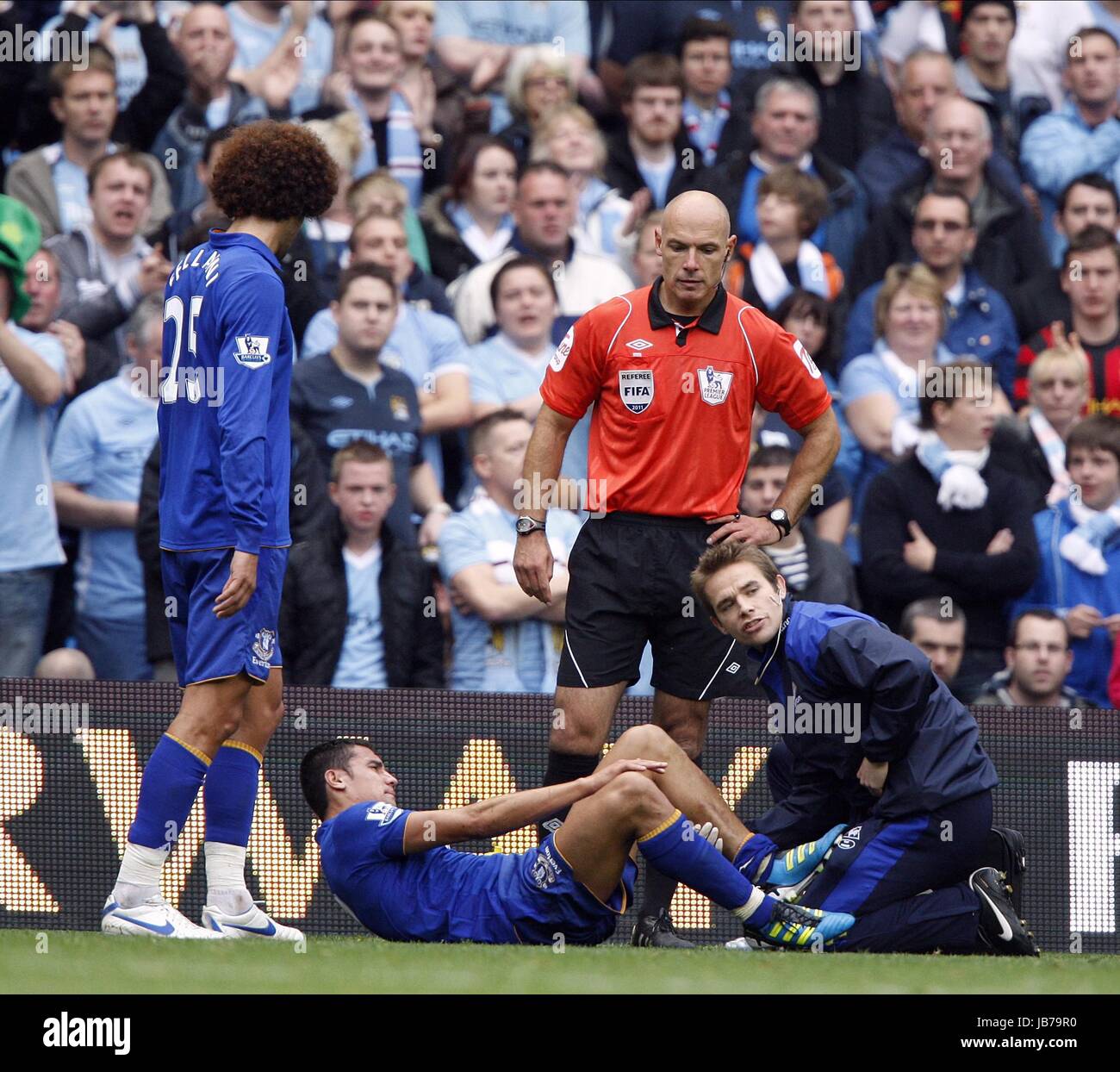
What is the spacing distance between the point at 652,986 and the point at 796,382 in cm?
275

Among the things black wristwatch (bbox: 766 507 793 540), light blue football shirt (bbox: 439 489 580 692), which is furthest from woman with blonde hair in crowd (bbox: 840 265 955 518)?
black wristwatch (bbox: 766 507 793 540)

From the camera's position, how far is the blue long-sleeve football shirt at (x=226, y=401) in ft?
20.4

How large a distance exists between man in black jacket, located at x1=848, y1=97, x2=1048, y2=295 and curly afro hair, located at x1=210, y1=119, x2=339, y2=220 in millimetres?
5434

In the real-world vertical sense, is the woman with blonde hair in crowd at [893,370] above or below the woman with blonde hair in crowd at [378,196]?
below

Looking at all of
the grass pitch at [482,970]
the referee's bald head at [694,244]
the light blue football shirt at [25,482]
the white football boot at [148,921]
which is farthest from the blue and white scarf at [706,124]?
the white football boot at [148,921]

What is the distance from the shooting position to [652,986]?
5.22m

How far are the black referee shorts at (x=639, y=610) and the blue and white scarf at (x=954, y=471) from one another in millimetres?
3144

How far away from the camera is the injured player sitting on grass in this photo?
20.8ft

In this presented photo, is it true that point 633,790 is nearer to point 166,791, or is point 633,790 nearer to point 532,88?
point 166,791

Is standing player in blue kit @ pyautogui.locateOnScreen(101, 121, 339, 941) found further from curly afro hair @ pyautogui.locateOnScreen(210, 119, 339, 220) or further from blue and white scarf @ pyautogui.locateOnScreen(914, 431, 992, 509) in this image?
blue and white scarf @ pyautogui.locateOnScreen(914, 431, 992, 509)

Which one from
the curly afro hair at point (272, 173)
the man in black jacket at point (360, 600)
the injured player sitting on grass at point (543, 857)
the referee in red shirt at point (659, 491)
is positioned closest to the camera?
the injured player sitting on grass at point (543, 857)

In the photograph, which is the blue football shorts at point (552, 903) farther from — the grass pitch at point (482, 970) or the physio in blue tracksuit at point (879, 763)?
the physio in blue tracksuit at point (879, 763)
